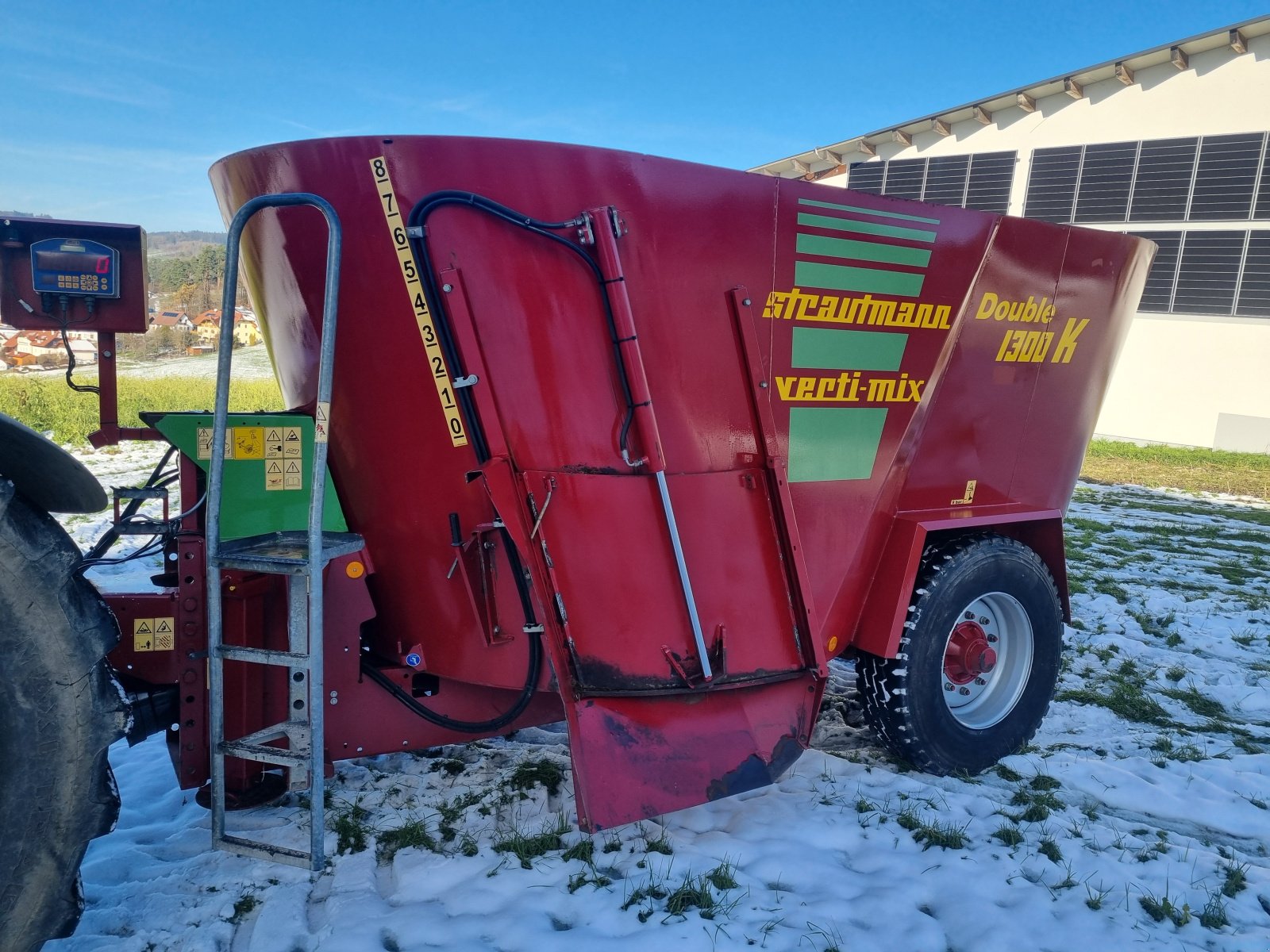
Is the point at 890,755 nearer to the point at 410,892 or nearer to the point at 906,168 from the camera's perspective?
the point at 410,892

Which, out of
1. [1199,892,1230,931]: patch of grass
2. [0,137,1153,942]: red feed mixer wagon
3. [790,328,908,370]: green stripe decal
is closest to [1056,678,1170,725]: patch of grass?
[1199,892,1230,931]: patch of grass

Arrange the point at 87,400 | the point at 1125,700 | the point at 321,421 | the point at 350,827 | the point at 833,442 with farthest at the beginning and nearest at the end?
1. the point at 87,400
2. the point at 1125,700
3. the point at 833,442
4. the point at 350,827
5. the point at 321,421

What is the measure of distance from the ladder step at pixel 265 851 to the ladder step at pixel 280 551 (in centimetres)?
73

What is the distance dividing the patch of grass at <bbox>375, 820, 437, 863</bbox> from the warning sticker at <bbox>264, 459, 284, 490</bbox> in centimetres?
115

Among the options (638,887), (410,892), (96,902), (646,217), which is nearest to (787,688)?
(638,887)

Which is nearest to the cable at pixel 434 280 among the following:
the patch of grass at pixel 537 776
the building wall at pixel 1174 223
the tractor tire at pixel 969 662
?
the patch of grass at pixel 537 776

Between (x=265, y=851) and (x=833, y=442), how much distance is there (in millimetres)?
2138

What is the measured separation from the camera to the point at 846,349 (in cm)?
292

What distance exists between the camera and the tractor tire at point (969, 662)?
3.19m

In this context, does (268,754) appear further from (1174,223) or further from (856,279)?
(1174,223)

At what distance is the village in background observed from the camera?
107 inches

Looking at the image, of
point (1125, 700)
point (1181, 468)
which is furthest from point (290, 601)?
point (1181, 468)

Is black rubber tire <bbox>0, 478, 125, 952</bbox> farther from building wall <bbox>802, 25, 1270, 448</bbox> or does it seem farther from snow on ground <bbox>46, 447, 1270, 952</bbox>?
building wall <bbox>802, 25, 1270, 448</bbox>

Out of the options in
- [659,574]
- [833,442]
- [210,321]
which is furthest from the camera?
[210,321]
